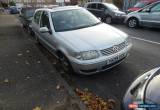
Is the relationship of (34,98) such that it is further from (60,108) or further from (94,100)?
(94,100)

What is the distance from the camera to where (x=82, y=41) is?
597 cm

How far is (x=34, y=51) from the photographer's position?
909cm

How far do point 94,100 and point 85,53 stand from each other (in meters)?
1.18

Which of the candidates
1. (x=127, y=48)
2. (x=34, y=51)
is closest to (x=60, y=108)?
(x=127, y=48)

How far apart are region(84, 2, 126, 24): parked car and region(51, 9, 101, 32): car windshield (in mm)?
9055

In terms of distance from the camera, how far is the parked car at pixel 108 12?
1645cm

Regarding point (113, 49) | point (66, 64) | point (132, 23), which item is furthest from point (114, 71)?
point (132, 23)

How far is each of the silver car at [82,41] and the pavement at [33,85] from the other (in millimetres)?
616

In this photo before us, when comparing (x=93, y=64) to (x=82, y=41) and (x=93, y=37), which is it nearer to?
(x=82, y=41)

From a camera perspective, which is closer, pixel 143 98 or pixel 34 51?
pixel 143 98

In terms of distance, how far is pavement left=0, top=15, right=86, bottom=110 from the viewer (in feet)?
15.9

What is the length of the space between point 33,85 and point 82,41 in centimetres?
163

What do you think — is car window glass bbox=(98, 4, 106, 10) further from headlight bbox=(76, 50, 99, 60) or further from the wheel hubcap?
headlight bbox=(76, 50, 99, 60)

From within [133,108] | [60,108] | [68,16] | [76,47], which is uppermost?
[68,16]
